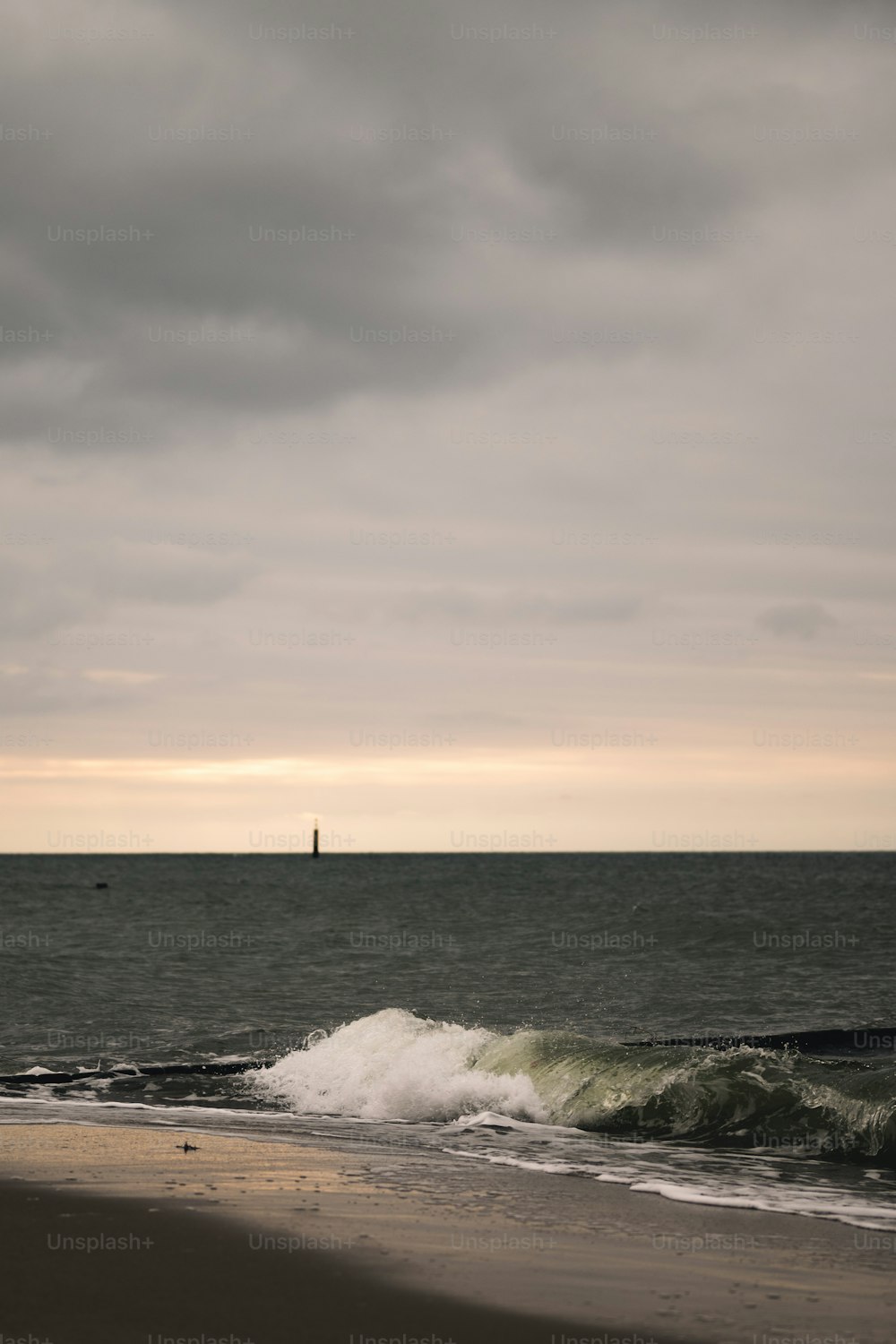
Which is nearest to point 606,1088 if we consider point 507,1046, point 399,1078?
point 507,1046

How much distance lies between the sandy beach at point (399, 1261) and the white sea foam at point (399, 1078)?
4.92m

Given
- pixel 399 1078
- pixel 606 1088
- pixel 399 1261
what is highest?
pixel 399 1261

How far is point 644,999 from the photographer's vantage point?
30.2m

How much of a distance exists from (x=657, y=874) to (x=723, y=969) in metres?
115

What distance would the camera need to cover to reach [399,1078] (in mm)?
17391

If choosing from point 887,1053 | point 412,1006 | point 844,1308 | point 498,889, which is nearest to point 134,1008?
point 412,1006

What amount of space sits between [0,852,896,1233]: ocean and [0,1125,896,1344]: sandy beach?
1534mm

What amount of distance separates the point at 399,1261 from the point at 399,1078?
9483 millimetres

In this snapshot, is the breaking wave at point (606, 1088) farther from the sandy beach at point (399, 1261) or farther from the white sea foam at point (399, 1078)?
the sandy beach at point (399, 1261)

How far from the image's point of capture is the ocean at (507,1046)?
44.8 feet

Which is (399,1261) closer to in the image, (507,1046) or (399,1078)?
(399,1078)

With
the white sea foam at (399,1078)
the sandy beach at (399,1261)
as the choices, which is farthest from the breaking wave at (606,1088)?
the sandy beach at (399,1261)

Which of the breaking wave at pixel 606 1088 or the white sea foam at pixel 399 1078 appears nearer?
the breaking wave at pixel 606 1088

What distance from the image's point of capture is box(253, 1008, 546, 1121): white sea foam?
647 inches
